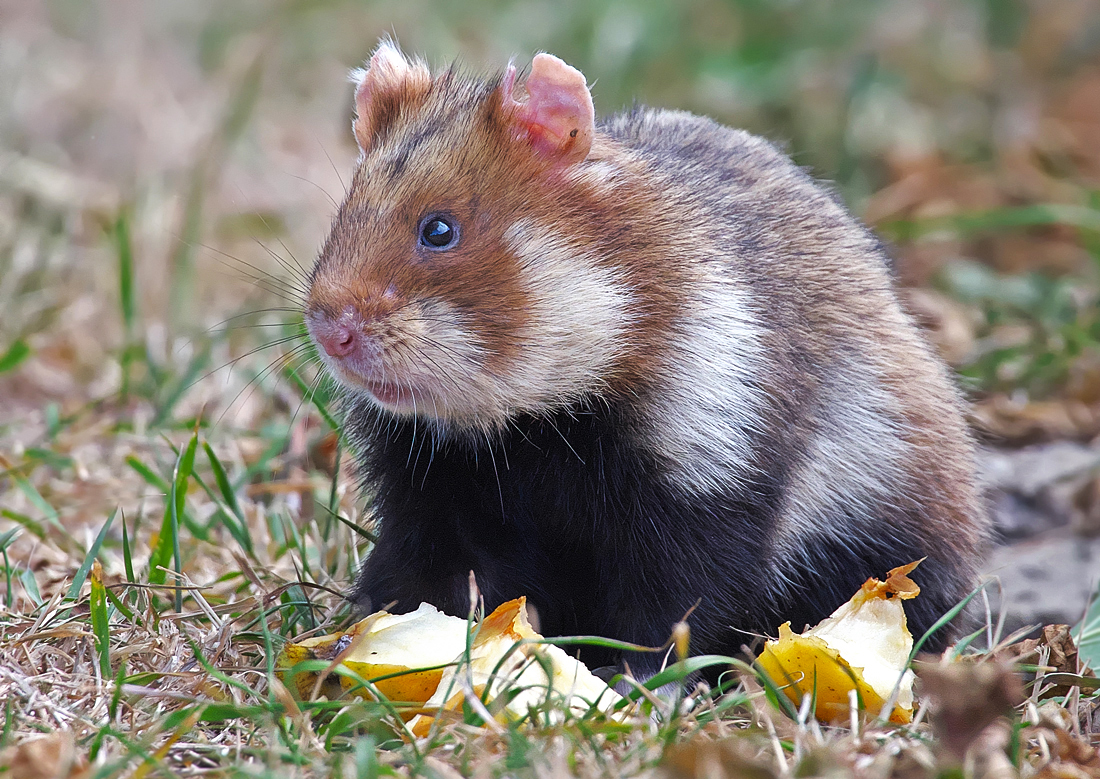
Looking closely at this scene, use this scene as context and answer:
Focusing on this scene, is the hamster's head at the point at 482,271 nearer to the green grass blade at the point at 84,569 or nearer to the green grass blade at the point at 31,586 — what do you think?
the green grass blade at the point at 84,569

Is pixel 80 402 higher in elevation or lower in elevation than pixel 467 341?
lower

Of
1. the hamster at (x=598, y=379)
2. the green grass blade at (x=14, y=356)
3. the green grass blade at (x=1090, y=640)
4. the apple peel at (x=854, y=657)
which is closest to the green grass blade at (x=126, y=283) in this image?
the green grass blade at (x=14, y=356)

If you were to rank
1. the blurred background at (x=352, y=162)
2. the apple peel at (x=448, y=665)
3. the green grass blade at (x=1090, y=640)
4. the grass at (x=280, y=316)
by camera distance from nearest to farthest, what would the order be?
the grass at (x=280, y=316)
the apple peel at (x=448, y=665)
the green grass blade at (x=1090, y=640)
the blurred background at (x=352, y=162)

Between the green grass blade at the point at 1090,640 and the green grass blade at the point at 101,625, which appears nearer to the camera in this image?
the green grass blade at the point at 101,625

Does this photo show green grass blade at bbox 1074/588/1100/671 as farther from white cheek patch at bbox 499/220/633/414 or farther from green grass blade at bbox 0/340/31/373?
green grass blade at bbox 0/340/31/373

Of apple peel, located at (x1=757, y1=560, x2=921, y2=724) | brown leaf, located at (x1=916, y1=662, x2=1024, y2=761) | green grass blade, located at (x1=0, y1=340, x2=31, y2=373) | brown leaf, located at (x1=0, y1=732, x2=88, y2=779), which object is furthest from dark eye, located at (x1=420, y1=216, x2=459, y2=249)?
green grass blade, located at (x1=0, y1=340, x2=31, y2=373)

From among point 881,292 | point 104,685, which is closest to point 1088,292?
point 881,292

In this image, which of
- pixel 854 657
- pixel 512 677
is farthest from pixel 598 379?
pixel 854 657

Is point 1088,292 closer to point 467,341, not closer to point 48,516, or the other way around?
point 467,341
